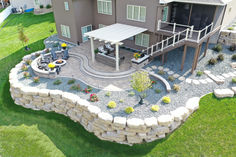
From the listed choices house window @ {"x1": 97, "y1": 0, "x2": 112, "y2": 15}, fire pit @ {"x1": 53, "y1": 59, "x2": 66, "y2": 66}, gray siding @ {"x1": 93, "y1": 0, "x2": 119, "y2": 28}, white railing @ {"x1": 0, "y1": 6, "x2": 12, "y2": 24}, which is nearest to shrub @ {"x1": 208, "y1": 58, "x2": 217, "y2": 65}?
gray siding @ {"x1": 93, "y1": 0, "x2": 119, "y2": 28}

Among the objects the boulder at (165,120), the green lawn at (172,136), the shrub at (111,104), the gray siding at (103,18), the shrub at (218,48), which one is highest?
the gray siding at (103,18)

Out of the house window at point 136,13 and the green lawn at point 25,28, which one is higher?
Answer: the house window at point 136,13

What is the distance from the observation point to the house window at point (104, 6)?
1050 inches

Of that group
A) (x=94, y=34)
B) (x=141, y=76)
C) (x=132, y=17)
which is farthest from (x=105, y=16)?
(x=141, y=76)

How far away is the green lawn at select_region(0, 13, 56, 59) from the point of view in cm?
3107

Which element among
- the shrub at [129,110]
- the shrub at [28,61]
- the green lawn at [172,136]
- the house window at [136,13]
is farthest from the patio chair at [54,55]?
the shrub at [129,110]

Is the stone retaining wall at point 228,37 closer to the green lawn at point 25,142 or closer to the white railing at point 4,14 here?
the green lawn at point 25,142

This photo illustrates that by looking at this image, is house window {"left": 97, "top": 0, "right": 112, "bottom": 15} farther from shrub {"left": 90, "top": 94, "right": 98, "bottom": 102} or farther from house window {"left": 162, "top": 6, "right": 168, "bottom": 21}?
shrub {"left": 90, "top": 94, "right": 98, "bottom": 102}

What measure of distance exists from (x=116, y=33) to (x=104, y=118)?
444 inches

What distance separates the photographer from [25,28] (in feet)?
127

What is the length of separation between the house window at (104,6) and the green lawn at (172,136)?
16843 mm

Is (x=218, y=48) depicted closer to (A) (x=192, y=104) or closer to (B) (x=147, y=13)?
(B) (x=147, y=13)

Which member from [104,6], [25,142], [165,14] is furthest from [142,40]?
[25,142]

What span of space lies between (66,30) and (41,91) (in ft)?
47.7
